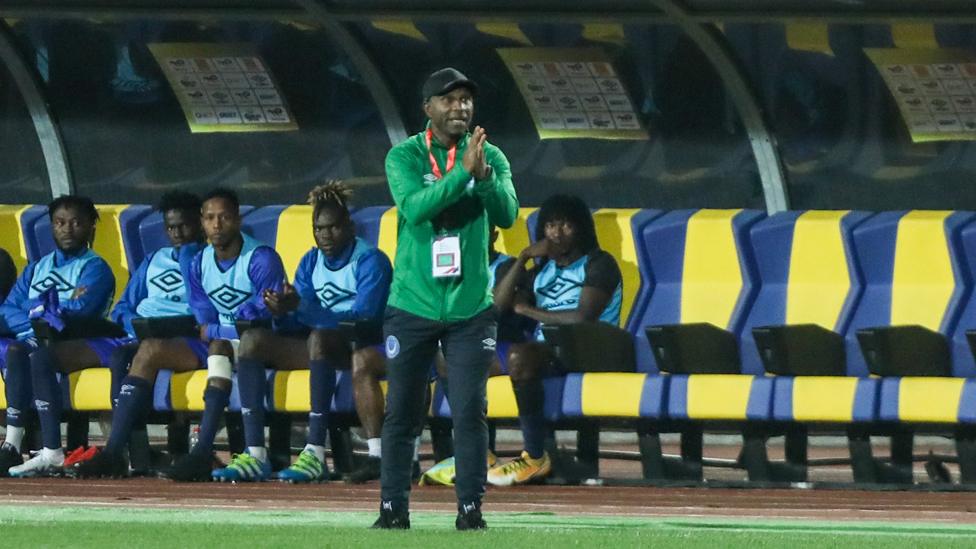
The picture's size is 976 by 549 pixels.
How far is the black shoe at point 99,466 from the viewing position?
12453mm

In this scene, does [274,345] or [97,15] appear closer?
[274,345]

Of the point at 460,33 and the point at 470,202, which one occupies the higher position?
the point at 460,33

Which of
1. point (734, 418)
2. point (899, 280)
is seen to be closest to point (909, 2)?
point (899, 280)

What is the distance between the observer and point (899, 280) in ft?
39.3

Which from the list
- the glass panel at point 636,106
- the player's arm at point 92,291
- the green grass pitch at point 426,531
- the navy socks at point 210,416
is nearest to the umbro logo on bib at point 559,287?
the glass panel at point 636,106

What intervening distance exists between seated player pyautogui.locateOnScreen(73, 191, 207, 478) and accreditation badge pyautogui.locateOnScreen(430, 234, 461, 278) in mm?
4123

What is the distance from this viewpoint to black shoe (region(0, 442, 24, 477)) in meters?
12.7

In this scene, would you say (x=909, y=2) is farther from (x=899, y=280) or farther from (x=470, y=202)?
(x=470, y=202)

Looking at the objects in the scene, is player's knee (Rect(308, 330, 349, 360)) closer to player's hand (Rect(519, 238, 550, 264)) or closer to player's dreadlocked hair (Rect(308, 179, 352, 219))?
player's dreadlocked hair (Rect(308, 179, 352, 219))

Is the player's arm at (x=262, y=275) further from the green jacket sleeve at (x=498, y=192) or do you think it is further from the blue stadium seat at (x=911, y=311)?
the green jacket sleeve at (x=498, y=192)

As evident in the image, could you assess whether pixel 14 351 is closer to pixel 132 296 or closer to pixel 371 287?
pixel 132 296

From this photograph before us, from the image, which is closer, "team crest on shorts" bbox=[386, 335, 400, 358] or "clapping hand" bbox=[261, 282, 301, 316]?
"team crest on shorts" bbox=[386, 335, 400, 358]

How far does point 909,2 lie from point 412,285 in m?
4.29

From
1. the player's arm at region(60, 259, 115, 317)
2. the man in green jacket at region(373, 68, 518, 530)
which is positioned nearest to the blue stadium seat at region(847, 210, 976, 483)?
the man in green jacket at region(373, 68, 518, 530)
